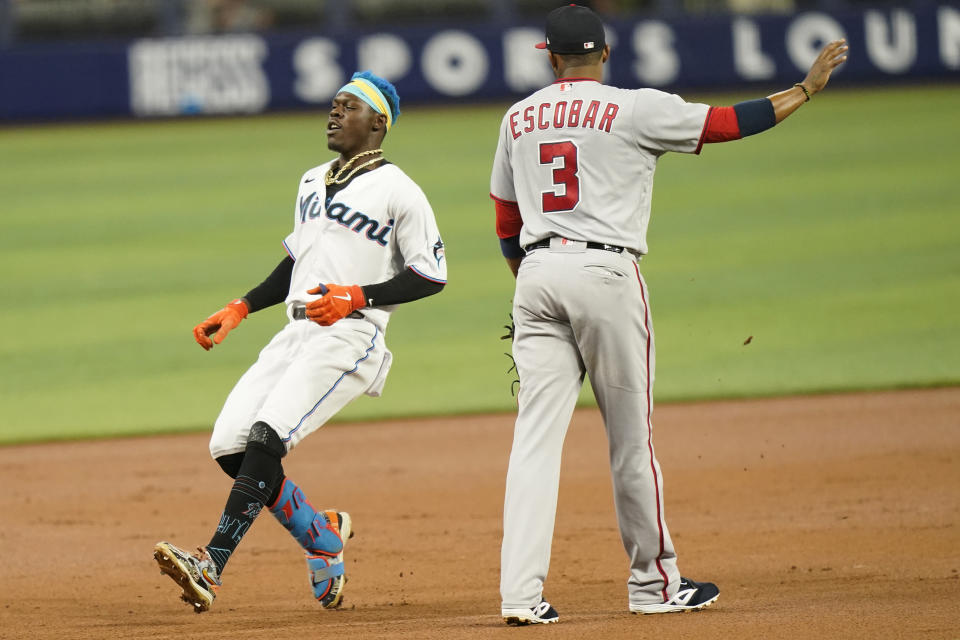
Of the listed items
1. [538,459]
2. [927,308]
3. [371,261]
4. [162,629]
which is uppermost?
[371,261]

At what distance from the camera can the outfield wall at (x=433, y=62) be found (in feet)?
68.2

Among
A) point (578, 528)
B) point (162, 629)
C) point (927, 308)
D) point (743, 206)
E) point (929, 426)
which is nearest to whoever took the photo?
point (162, 629)

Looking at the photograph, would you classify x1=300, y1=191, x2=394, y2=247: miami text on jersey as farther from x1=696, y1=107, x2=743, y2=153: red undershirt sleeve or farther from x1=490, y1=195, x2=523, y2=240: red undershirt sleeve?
x1=696, y1=107, x2=743, y2=153: red undershirt sleeve

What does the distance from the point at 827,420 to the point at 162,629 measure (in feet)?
16.2

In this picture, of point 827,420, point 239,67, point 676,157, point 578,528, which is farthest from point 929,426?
point 239,67

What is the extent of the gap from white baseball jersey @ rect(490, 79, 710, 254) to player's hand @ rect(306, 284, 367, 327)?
752mm

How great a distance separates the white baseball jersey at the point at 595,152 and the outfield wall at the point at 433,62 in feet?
53.5

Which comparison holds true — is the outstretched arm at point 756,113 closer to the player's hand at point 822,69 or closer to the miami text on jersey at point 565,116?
the player's hand at point 822,69

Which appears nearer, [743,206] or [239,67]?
[743,206]

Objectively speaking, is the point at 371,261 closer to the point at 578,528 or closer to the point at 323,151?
the point at 578,528

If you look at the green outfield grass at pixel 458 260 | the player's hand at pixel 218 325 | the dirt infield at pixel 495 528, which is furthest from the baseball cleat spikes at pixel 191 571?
the green outfield grass at pixel 458 260

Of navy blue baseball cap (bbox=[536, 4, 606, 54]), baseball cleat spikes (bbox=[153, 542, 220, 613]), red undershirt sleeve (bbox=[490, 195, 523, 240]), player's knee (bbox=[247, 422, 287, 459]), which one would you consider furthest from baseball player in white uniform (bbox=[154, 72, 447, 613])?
navy blue baseball cap (bbox=[536, 4, 606, 54])

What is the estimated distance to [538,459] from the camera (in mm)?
4602

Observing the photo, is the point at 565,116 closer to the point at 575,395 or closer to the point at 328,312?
the point at 575,395
